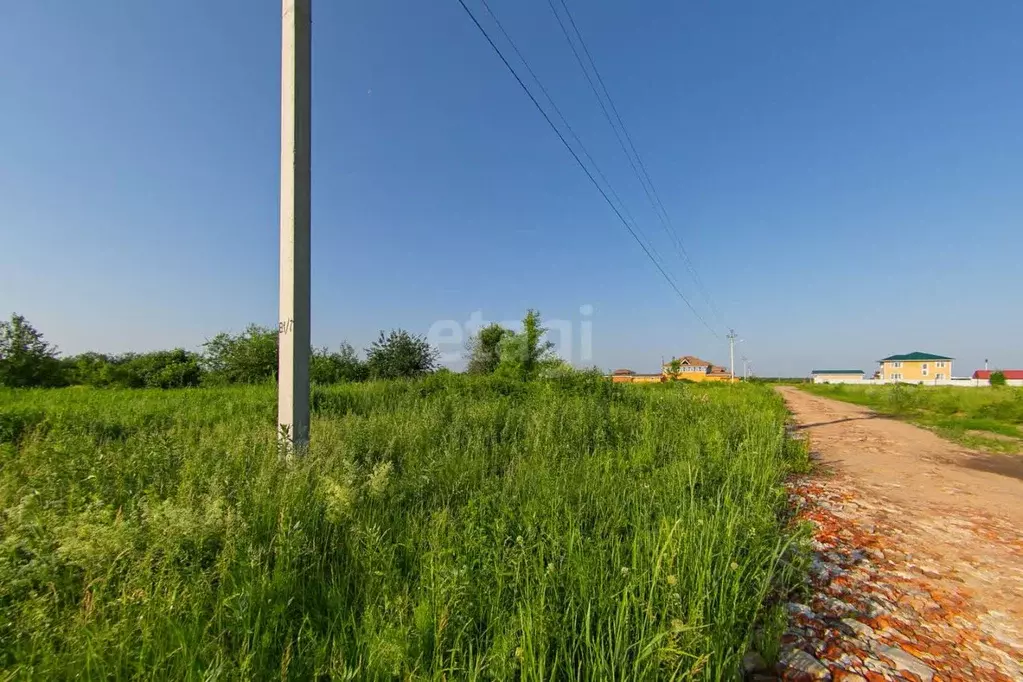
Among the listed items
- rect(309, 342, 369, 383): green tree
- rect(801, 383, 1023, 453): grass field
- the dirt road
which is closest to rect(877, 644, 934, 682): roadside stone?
the dirt road

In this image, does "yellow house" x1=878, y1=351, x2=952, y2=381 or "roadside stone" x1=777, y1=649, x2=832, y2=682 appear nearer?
"roadside stone" x1=777, y1=649, x2=832, y2=682

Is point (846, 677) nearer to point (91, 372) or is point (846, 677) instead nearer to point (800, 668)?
point (800, 668)

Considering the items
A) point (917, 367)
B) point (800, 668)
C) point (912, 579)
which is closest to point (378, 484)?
point (800, 668)

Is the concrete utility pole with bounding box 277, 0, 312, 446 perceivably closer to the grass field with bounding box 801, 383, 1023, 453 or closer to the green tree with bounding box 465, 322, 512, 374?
the grass field with bounding box 801, 383, 1023, 453

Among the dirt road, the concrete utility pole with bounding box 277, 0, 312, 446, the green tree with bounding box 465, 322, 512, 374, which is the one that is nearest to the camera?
the dirt road

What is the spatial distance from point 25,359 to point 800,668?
1023 inches

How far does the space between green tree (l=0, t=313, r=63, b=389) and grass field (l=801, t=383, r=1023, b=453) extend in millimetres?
29762

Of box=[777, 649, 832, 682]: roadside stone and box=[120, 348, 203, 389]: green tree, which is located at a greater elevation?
box=[120, 348, 203, 389]: green tree

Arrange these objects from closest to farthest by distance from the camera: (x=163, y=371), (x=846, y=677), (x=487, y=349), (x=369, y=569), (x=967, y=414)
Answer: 1. (x=846, y=677)
2. (x=369, y=569)
3. (x=967, y=414)
4. (x=163, y=371)
5. (x=487, y=349)

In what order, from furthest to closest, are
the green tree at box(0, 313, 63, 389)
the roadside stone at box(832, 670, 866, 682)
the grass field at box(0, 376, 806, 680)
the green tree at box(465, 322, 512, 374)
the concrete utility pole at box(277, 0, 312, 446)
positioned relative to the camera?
the green tree at box(465, 322, 512, 374), the green tree at box(0, 313, 63, 389), the concrete utility pole at box(277, 0, 312, 446), the roadside stone at box(832, 670, 866, 682), the grass field at box(0, 376, 806, 680)

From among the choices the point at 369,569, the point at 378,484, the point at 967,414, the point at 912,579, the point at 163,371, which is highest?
the point at 163,371

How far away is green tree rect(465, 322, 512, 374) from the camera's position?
81.3 feet

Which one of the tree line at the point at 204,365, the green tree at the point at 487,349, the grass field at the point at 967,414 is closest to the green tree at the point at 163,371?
the tree line at the point at 204,365

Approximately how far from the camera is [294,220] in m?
3.57
